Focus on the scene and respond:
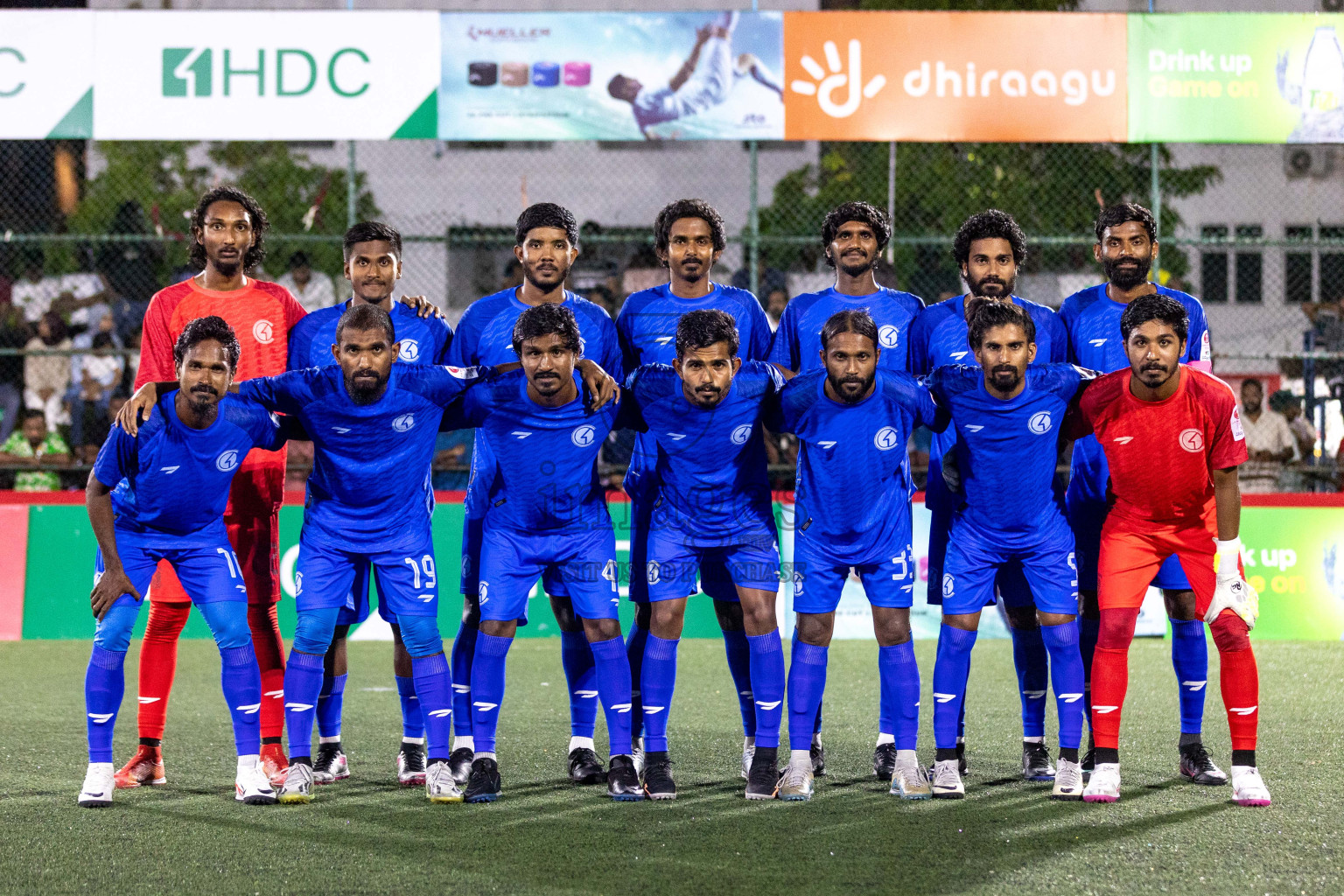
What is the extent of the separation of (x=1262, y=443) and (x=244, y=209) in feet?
28.9

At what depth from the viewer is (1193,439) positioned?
17.4 feet

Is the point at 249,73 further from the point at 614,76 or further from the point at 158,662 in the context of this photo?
the point at 158,662

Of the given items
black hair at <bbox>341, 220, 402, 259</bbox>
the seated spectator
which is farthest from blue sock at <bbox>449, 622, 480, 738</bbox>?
the seated spectator

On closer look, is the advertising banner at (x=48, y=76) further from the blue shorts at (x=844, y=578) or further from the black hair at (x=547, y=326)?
the blue shorts at (x=844, y=578)

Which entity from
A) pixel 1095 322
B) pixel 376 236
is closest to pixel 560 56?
pixel 376 236

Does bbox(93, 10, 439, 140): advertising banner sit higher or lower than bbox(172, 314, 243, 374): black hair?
higher

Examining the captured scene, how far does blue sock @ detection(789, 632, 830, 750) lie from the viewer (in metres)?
5.34

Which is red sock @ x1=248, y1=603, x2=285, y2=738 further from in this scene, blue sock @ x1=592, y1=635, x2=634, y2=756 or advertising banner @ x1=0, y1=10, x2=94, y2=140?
advertising banner @ x1=0, y1=10, x2=94, y2=140

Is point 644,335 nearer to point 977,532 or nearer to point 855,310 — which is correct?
point 855,310

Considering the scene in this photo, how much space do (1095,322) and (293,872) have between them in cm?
381

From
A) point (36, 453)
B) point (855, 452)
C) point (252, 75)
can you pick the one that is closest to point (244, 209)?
point (855, 452)

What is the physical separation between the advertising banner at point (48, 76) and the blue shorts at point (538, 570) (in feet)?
23.7

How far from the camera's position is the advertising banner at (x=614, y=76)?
10898 millimetres

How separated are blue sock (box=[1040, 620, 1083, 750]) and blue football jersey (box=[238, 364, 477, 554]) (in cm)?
251
